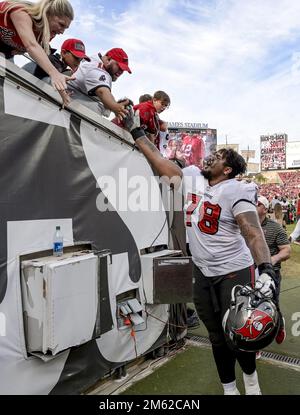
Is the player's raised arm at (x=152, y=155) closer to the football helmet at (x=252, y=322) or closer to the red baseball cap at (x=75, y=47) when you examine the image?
the red baseball cap at (x=75, y=47)

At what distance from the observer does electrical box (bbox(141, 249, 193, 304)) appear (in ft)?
13.5

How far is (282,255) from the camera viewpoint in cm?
449

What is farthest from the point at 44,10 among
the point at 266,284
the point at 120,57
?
the point at 266,284

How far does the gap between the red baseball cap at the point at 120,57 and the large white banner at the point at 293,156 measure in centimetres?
6239

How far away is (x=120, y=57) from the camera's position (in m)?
3.83

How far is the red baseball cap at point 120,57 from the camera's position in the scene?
3.80 metres

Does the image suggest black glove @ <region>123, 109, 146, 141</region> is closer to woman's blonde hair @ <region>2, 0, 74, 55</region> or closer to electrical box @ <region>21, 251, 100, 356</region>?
woman's blonde hair @ <region>2, 0, 74, 55</region>

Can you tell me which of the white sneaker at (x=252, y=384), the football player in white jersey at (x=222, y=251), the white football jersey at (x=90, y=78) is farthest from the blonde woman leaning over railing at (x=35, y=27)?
the white sneaker at (x=252, y=384)

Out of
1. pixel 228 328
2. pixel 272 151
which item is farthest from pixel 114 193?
pixel 272 151

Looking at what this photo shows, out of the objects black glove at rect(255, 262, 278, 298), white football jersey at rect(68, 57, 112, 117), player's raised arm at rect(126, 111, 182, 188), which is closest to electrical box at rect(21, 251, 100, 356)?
player's raised arm at rect(126, 111, 182, 188)

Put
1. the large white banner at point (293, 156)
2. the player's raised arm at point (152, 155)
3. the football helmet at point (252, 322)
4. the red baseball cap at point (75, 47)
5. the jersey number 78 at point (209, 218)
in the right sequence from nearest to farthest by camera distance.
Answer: the football helmet at point (252, 322)
the jersey number 78 at point (209, 218)
the player's raised arm at point (152, 155)
the red baseball cap at point (75, 47)
the large white banner at point (293, 156)

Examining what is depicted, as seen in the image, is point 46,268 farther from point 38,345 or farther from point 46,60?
point 46,60

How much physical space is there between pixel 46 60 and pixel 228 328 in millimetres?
2267

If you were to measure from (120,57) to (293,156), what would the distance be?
63037mm
